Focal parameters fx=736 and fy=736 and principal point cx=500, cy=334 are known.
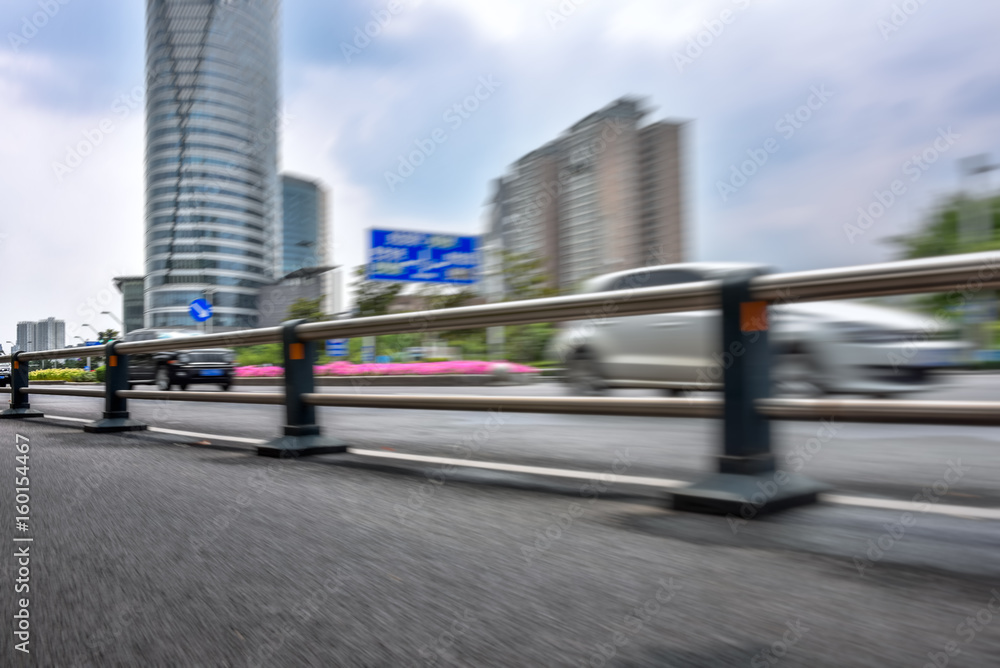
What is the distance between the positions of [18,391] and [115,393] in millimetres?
3014

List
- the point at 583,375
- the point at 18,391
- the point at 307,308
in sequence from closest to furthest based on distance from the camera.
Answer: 1. the point at 583,375
2. the point at 18,391
3. the point at 307,308

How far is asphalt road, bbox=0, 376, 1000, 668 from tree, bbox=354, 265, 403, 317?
34436mm

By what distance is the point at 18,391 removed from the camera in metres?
8.95

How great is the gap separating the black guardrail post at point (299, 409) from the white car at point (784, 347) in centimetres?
186

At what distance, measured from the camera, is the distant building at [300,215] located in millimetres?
129375

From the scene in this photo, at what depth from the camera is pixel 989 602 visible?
1.80 meters

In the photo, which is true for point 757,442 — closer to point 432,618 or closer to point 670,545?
point 670,545

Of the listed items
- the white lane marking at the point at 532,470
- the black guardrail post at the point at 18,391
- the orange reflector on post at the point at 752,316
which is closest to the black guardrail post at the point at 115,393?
the black guardrail post at the point at 18,391

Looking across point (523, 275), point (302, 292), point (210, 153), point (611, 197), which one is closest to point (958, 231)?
point (611, 197)

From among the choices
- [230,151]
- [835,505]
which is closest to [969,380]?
[835,505]

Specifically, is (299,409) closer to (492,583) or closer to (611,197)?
(492,583)

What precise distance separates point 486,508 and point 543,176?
168 feet

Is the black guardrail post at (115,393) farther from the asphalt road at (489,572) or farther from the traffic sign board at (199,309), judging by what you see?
the traffic sign board at (199,309)

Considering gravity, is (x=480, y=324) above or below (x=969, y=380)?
above
